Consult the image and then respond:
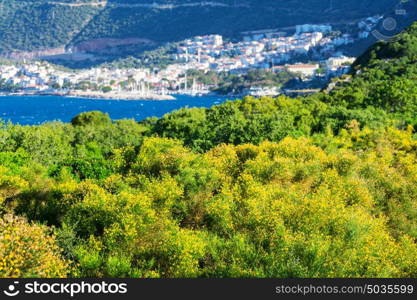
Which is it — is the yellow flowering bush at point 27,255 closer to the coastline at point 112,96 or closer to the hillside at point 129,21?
the coastline at point 112,96

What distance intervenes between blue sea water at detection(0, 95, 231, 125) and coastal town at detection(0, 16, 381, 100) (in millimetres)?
5469

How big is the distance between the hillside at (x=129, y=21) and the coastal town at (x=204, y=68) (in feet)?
32.7

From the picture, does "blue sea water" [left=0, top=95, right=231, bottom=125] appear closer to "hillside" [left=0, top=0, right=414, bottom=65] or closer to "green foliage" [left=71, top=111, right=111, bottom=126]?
"green foliage" [left=71, top=111, right=111, bottom=126]

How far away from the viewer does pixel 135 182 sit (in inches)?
438

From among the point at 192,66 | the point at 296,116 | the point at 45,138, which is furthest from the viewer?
the point at 192,66

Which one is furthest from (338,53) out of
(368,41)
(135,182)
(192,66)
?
(135,182)

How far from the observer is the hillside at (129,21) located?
457ft

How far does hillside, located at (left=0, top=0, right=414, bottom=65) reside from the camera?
457ft

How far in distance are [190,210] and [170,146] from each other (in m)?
3.95

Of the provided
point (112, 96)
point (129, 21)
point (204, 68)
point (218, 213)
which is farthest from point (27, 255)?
point (129, 21)

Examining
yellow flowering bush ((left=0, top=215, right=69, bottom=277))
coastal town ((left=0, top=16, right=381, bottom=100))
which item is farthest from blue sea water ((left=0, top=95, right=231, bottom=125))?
yellow flowering bush ((left=0, top=215, right=69, bottom=277))

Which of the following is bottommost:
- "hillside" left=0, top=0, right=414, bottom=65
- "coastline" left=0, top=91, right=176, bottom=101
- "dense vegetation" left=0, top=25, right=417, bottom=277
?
"coastline" left=0, top=91, right=176, bottom=101

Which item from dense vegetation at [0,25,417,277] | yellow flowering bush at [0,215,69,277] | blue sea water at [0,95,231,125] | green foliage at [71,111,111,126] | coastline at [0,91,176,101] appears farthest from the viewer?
coastline at [0,91,176,101]

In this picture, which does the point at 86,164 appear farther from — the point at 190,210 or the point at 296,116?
the point at 296,116
